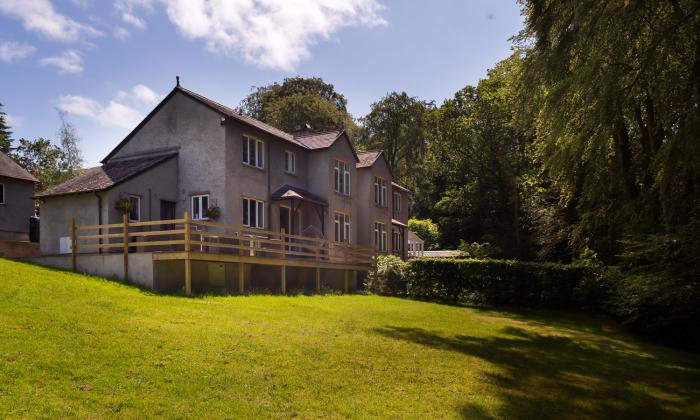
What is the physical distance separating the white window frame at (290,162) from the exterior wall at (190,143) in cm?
529

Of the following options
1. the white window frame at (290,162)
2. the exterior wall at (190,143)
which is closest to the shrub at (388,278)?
the white window frame at (290,162)

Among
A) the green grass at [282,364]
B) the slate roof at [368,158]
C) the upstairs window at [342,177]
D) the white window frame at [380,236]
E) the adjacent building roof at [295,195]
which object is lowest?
the green grass at [282,364]

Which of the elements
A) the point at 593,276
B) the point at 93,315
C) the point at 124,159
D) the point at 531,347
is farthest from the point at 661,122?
the point at 124,159

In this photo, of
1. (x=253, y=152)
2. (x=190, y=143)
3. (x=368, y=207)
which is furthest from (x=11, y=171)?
(x=368, y=207)

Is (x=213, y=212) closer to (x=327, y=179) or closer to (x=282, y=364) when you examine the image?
(x=327, y=179)

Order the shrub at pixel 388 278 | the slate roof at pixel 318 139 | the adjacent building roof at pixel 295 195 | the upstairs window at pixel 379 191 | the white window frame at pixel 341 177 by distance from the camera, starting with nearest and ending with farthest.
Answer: the adjacent building roof at pixel 295 195, the shrub at pixel 388 278, the slate roof at pixel 318 139, the white window frame at pixel 341 177, the upstairs window at pixel 379 191

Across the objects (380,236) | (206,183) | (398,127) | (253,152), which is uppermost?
(398,127)

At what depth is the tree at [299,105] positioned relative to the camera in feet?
175

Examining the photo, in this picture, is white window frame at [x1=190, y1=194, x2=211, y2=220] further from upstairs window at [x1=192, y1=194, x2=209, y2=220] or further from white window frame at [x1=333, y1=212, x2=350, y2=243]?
white window frame at [x1=333, y1=212, x2=350, y2=243]

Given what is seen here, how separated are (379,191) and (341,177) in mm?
5680

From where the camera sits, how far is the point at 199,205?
24.7 m

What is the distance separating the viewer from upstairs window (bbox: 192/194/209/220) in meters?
24.5

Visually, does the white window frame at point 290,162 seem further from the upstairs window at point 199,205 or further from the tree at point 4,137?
the tree at point 4,137

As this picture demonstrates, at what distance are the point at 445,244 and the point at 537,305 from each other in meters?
32.8
